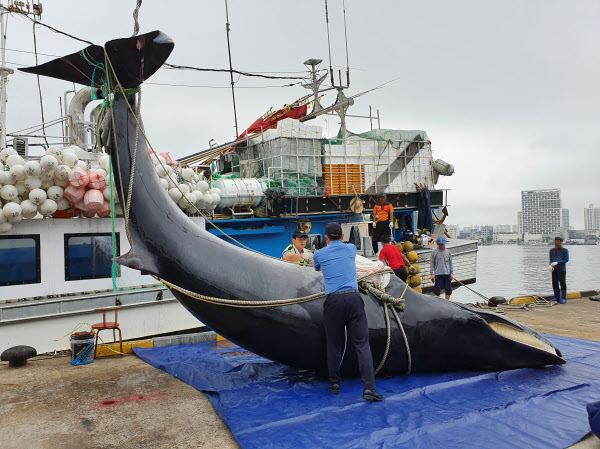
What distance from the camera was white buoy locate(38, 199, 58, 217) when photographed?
833 cm

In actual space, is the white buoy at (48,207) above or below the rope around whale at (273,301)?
above

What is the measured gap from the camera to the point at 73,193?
858cm

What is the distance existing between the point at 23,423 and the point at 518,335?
18.2 ft

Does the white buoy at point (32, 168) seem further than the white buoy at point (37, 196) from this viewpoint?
No

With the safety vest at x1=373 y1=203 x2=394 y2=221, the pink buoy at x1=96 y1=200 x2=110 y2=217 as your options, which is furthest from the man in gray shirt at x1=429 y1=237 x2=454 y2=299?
the pink buoy at x1=96 y1=200 x2=110 y2=217

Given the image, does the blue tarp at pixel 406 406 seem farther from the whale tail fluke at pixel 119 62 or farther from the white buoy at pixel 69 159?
the white buoy at pixel 69 159

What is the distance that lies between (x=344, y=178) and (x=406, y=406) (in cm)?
1310

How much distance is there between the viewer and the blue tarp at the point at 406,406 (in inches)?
156

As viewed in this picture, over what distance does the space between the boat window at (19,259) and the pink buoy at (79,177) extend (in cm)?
130

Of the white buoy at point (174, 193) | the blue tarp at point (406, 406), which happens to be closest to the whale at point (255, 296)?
the blue tarp at point (406, 406)

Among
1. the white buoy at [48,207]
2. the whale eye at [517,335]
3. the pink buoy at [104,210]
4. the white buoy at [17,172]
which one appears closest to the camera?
the whale eye at [517,335]

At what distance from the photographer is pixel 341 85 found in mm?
20438

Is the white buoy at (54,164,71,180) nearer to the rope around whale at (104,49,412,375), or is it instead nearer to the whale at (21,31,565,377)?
the whale at (21,31,565,377)

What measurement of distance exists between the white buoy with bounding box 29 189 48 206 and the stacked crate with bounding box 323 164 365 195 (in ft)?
33.7
